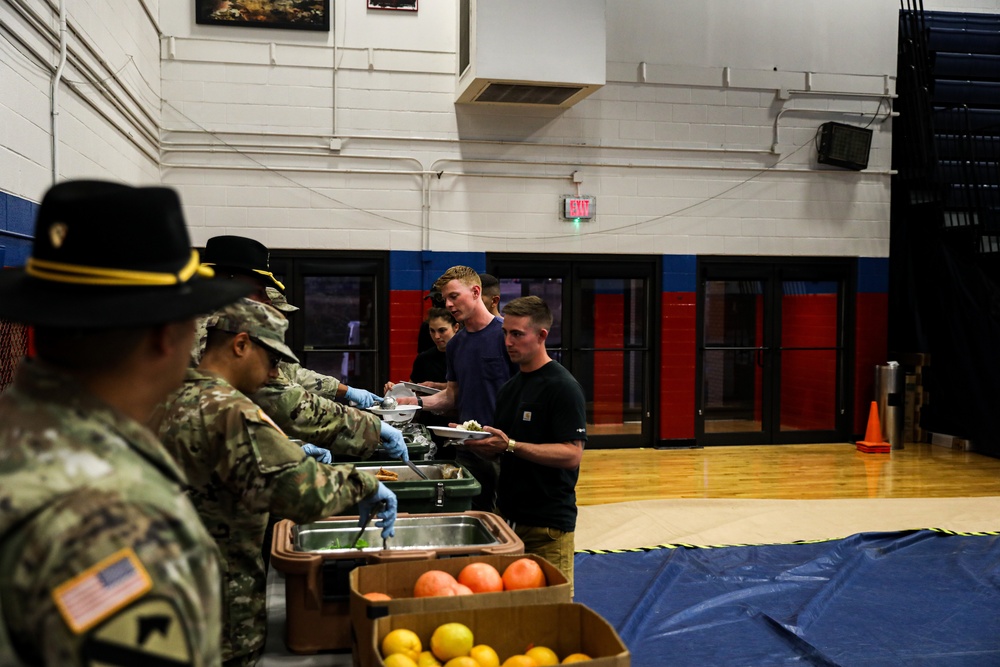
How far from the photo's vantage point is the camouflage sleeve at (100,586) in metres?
0.85

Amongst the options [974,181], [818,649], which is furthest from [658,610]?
[974,181]

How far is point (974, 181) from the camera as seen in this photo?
347 inches

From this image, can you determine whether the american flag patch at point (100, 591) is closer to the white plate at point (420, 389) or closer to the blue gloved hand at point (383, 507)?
the blue gloved hand at point (383, 507)

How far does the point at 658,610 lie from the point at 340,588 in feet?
8.71

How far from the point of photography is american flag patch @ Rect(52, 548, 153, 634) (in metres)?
0.85

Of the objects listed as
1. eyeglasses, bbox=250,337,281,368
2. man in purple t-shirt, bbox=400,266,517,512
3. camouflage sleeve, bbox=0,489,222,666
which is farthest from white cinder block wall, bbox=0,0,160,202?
camouflage sleeve, bbox=0,489,222,666

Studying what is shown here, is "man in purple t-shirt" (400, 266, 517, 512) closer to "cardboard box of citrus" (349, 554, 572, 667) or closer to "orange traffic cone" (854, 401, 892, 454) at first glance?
"cardboard box of citrus" (349, 554, 572, 667)

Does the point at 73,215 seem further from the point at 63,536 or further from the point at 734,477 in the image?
the point at 734,477

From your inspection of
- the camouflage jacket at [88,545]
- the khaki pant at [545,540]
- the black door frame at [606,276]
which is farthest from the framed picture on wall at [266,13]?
the camouflage jacket at [88,545]

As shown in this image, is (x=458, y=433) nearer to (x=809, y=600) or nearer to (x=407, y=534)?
(x=407, y=534)

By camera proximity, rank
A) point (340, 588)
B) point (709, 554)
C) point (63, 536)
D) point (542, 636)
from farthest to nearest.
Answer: point (709, 554), point (340, 588), point (542, 636), point (63, 536)

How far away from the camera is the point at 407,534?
2488 mm

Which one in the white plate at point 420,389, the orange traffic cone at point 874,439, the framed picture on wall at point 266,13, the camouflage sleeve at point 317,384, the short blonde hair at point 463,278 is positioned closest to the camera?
the short blonde hair at point 463,278

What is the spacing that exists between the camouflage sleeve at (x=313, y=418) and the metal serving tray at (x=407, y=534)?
37cm
